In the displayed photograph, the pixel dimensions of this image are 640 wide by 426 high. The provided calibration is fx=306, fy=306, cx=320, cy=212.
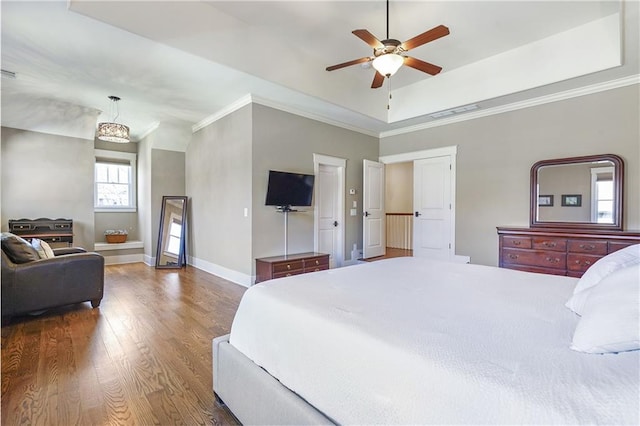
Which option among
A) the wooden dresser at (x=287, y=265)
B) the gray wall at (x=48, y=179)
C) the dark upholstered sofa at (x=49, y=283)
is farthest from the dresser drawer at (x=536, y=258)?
the gray wall at (x=48, y=179)

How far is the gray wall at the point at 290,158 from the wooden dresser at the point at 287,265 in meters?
0.27

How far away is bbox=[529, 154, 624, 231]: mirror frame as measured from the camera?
391cm

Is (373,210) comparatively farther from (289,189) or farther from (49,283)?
(49,283)

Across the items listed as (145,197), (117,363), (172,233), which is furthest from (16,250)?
(145,197)

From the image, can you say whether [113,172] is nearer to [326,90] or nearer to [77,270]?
[77,270]

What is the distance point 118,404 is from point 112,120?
581 cm

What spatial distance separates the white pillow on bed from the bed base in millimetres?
1185

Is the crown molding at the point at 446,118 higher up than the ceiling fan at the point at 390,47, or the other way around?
the crown molding at the point at 446,118

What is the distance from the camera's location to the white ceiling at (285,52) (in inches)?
121

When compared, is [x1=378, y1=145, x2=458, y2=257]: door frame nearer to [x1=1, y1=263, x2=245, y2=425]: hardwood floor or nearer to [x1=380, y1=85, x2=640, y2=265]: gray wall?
[x1=380, y1=85, x2=640, y2=265]: gray wall

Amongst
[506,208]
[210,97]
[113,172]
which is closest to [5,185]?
[113,172]

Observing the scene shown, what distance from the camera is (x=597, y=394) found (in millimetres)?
748

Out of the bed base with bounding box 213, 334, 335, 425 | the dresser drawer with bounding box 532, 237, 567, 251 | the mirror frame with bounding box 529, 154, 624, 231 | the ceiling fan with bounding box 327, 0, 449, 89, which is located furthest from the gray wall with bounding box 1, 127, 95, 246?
the mirror frame with bounding box 529, 154, 624, 231

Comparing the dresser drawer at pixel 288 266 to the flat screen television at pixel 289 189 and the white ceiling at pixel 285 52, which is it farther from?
the white ceiling at pixel 285 52
